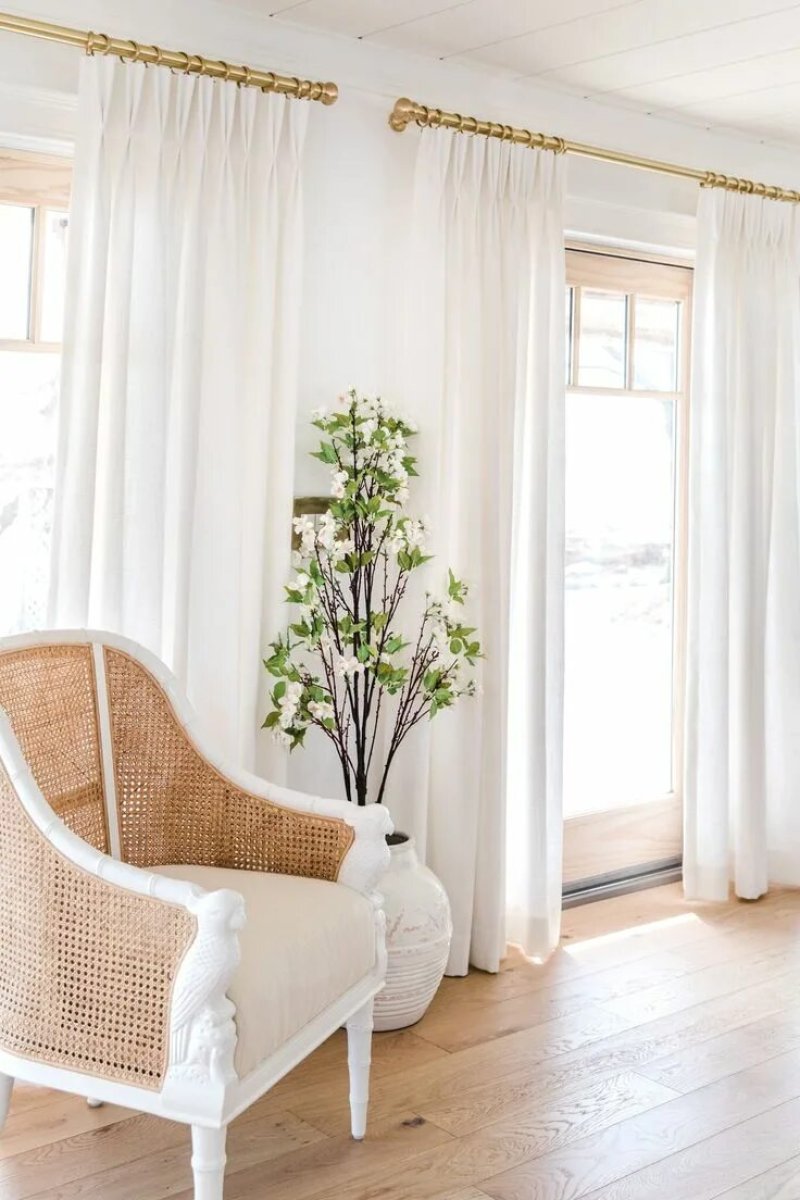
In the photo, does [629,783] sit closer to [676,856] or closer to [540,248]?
[676,856]

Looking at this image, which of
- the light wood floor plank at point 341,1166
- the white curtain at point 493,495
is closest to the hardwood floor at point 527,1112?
the light wood floor plank at point 341,1166

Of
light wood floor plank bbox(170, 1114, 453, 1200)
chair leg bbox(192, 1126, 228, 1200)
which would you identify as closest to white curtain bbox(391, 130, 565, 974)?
light wood floor plank bbox(170, 1114, 453, 1200)

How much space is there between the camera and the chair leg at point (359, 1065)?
2.57 metres

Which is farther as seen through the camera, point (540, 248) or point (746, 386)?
point (746, 386)

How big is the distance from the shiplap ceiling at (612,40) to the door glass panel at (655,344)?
656 mm

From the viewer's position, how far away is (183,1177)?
7.95ft

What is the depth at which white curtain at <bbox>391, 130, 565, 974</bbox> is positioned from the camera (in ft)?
11.0

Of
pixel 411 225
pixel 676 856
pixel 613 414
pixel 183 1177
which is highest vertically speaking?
pixel 411 225

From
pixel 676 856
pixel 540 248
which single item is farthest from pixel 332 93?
pixel 676 856

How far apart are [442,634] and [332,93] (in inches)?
52.3

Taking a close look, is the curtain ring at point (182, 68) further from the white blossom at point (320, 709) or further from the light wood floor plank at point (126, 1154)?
the light wood floor plank at point (126, 1154)

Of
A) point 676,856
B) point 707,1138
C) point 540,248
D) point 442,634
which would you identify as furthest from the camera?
point 676,856

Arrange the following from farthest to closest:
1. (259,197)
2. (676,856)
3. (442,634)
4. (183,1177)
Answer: (676,856)
(442,634)
(259,197)
(183,1177)

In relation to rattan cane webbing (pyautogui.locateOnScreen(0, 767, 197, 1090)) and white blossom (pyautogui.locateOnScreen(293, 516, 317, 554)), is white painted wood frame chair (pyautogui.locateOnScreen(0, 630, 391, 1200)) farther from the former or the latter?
white blossom (pyautogui.locateOnScreen(293, 516, 317, 554))
